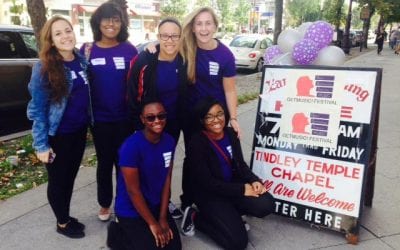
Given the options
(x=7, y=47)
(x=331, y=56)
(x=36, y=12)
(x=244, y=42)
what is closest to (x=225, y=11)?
(x=244, y=42)

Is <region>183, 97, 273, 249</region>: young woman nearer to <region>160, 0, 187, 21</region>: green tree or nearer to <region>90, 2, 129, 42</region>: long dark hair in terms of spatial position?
<region>90, 2, 129, 42</region>: long dark hair

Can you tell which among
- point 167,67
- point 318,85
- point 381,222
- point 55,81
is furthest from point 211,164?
point 381,222

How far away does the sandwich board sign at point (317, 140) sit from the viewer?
3.03 metres

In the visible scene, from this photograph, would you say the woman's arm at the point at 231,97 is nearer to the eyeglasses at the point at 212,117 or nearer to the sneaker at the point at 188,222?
the eyeglasses at the point at 212,117

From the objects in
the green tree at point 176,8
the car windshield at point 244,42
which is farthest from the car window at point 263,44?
the green tree at point 176,8

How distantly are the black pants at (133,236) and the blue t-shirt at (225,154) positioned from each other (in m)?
0.56

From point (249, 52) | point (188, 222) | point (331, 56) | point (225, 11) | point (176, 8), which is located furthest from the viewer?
point (225, 11)

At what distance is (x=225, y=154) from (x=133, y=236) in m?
0.94

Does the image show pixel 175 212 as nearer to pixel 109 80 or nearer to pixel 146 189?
pixel 146 189

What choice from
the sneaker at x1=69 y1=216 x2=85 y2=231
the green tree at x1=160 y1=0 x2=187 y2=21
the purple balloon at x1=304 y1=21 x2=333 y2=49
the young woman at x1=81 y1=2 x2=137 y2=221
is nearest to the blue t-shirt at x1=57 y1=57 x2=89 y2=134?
the young woman at x1=81 y1=2 x2=137 y2=221

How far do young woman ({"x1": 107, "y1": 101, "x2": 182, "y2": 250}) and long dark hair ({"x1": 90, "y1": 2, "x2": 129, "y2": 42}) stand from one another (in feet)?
2.24

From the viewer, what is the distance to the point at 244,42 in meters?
14.5

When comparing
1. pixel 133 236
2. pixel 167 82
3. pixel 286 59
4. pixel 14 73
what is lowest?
pixel 133 236

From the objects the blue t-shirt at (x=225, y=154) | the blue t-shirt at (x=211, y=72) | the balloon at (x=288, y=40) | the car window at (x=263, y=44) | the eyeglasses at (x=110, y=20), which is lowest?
the blue t-shirt at (x=225, y=154)
